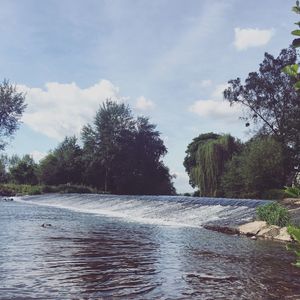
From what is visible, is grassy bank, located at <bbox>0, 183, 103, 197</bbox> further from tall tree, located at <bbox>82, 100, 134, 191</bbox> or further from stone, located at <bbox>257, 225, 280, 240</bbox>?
stone, located at <bbox>257, 225, 280, 240</bbox>

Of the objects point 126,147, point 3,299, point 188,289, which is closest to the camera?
point 3,299

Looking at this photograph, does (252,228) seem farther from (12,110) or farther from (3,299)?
(12,110)

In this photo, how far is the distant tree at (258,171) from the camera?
33.0m

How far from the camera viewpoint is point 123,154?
183 ft

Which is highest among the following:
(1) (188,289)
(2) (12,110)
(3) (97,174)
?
(2) (12,110)

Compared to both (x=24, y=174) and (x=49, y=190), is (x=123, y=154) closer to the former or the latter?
(x=49, y=190)

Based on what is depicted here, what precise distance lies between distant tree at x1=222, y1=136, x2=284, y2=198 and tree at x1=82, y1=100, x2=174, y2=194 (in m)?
22.3

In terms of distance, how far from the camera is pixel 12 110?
43.8 meters

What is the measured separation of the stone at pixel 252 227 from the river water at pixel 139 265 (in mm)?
1404

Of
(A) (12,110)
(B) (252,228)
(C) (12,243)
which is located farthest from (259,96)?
(C) (12,243)

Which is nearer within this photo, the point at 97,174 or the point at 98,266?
the point at 98,266

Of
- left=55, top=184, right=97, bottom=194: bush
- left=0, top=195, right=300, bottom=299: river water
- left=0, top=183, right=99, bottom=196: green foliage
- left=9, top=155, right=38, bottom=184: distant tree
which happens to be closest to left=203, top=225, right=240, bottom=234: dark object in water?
left=0, top=195, right=300, bottom=299: river water

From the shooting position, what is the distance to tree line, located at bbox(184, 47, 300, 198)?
110 ft

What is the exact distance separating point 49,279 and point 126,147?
4935 centimetres
